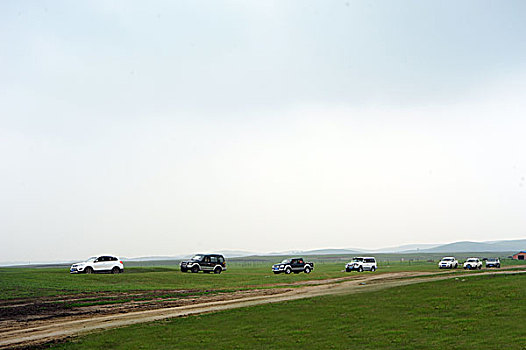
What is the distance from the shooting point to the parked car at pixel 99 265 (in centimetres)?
4903

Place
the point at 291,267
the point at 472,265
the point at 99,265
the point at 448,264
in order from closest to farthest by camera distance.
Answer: the point at 99,265 < the point at 291,267 < the point at 472,265 < the point at 448,264

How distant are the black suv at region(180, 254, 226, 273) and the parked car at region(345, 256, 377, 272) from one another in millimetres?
17319

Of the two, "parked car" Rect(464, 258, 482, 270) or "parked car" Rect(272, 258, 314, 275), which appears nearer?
"parked car" Rect(272, 258, 314, 275)

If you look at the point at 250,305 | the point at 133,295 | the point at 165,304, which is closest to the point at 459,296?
the point at 250,305

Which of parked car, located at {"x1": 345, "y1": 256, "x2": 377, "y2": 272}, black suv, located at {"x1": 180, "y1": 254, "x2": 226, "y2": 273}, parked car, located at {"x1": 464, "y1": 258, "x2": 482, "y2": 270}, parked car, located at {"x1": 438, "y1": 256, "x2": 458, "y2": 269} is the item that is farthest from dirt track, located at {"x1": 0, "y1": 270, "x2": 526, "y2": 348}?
parked car, located at {"x1": 464, "y1": 258, "x2": 482, "y2": 270}

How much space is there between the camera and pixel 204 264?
182ft

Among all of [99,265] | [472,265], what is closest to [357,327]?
[99,265]

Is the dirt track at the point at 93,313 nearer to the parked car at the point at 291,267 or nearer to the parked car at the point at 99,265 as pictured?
the parked car at the point at 99,265

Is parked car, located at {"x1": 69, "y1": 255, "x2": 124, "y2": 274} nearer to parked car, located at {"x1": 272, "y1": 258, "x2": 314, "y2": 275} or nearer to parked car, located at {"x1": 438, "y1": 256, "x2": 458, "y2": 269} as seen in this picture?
parked car, located at {"x1": 272, "y1": 258, "x2": 314, "y2": 275}

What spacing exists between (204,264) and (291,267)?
1068cm

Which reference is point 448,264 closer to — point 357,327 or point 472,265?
point 472,265

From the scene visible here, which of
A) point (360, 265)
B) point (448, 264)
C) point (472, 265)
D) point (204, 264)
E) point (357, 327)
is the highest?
point (204, 264)

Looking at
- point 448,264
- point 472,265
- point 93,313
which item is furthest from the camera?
point 448,264

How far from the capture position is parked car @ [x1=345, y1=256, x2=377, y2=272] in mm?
63125
